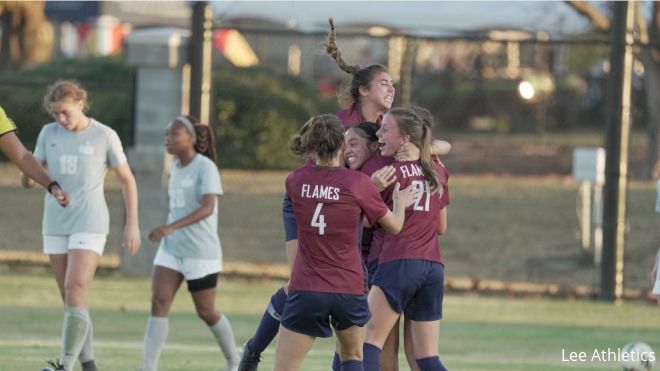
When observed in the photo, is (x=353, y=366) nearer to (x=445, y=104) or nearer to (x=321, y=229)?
(x=321, y=229)

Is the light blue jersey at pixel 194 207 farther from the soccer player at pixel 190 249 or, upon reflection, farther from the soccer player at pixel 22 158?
the soccer player at pixel 22 158

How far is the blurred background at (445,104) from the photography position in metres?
18.4

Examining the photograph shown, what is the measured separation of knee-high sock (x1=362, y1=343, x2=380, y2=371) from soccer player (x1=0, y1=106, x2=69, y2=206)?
223 cm

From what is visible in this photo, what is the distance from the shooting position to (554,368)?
36.2ft

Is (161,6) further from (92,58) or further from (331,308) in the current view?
(331,308)

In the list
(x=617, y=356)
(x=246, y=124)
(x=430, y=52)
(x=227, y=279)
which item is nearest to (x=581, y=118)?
(x=430, y=52)

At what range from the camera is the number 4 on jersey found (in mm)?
7492

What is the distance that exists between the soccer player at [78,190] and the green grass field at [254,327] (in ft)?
3.17

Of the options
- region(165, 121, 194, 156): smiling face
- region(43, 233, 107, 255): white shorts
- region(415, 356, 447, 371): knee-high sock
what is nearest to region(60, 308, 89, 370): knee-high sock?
region(43, 233, 107, 255): white shorts

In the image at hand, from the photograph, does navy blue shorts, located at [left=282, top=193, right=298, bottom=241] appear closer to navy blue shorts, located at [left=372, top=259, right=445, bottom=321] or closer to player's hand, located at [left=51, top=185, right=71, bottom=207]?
navy blue shorts, located at [left=372, top=259, right=445, bottom=321]

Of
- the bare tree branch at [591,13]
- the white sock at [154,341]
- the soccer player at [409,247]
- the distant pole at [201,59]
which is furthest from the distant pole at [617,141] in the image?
the soccer player at [409,247]

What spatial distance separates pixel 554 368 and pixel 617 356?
969 millimetres

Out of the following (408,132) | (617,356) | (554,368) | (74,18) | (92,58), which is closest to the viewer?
(408,132)

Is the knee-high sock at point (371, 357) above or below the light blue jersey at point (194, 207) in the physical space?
below
